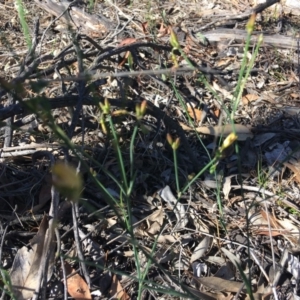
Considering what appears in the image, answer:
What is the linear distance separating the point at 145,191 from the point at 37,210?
17.2 inches

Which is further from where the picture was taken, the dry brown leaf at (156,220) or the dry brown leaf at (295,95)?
the dry brown leaf at (295,95)

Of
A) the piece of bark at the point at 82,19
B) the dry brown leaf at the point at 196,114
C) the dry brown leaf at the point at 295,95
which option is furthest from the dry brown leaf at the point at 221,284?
the piece of bark at the point at 82,19

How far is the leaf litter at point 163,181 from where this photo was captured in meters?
1.99

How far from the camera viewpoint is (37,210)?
2215mm

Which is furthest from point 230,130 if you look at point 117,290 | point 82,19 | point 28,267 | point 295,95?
point 82,19

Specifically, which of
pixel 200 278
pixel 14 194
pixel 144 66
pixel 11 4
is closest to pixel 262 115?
pixel 144 66

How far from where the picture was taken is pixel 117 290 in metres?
1.99

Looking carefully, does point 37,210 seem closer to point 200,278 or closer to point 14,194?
point 14,194

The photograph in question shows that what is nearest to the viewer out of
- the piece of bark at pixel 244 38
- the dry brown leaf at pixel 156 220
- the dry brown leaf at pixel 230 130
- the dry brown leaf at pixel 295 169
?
the dry brown leaf at pixel 156 220

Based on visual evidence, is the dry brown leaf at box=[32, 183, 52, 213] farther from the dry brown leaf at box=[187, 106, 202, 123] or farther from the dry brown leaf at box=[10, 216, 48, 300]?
the dry brown leaf at box=[187, 106, 202, 123]

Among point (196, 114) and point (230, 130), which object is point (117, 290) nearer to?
point (230, 130)

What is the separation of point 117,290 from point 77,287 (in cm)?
14

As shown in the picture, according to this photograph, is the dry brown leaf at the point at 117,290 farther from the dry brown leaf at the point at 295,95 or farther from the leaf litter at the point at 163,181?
the dry brown leaf at the point at 295,95

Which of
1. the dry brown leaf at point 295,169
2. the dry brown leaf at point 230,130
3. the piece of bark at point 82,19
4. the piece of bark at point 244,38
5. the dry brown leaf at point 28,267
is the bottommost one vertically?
the dry brown leaf at point 28,267
